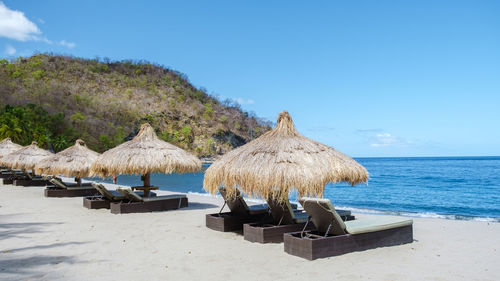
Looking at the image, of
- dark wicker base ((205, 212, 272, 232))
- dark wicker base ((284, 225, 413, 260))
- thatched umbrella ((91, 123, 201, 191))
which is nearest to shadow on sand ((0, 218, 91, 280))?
dark wicker base ((205, 212, 272, 232))

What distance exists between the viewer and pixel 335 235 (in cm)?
513

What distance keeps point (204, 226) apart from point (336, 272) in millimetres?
3504

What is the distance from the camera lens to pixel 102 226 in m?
7.17

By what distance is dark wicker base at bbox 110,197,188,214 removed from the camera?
880cm

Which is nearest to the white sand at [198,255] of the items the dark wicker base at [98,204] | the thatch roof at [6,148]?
the dark wicker base at [98,204]

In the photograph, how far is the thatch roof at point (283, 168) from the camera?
5.46 meters

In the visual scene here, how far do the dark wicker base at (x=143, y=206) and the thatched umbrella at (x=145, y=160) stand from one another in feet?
2.57

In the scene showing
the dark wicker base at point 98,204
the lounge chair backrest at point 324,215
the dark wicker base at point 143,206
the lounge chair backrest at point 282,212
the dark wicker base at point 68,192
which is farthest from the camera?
the dark wicker base at point 68,192

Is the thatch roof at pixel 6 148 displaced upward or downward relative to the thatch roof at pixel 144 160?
upward

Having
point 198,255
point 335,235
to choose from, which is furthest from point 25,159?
point 335,235

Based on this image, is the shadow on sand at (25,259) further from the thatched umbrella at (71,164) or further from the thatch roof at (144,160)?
the thatched umbrella at (71,164)

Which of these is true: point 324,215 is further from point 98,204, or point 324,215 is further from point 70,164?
point 70,164

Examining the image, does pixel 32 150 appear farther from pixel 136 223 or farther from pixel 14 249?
pixel 14 249

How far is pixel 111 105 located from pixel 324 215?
6295 cm
